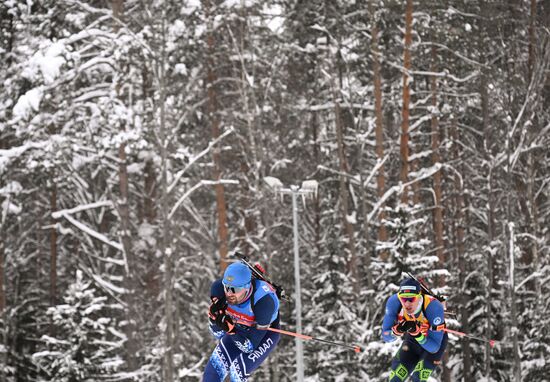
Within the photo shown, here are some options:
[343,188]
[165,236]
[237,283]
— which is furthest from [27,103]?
[237,283]

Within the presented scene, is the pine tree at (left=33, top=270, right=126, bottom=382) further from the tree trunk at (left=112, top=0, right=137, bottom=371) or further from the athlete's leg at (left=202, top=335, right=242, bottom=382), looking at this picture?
the athlete's leg at (left=202, top=335, right=242, bottom=382)

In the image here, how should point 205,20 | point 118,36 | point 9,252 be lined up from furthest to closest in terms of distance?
point 9,252, point 205,20, point 118,36

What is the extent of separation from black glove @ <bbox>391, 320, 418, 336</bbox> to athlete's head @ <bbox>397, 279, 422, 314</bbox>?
15 cm

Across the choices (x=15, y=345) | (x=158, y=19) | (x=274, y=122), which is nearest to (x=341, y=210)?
(x=274, y=122)

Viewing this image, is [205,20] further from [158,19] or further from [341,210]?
[341,210]

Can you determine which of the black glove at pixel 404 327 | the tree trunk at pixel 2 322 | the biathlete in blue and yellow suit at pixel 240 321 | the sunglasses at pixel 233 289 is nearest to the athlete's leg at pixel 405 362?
the black glove at pixel 404 327

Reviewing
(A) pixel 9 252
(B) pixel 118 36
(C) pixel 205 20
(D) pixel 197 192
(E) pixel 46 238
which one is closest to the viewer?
(B) pixel 118 36

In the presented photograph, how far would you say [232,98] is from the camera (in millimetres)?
26125

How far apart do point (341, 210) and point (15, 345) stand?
1150 centimetres

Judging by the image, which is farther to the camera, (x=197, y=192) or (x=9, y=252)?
(x=197, y=192)

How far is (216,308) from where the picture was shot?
25.9 ft

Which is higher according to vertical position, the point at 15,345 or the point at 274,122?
the point at 274,122

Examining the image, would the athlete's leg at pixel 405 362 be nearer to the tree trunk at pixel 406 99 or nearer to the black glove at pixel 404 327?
the black glove at pixel 404 327

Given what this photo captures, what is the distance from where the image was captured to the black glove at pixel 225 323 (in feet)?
25.5
